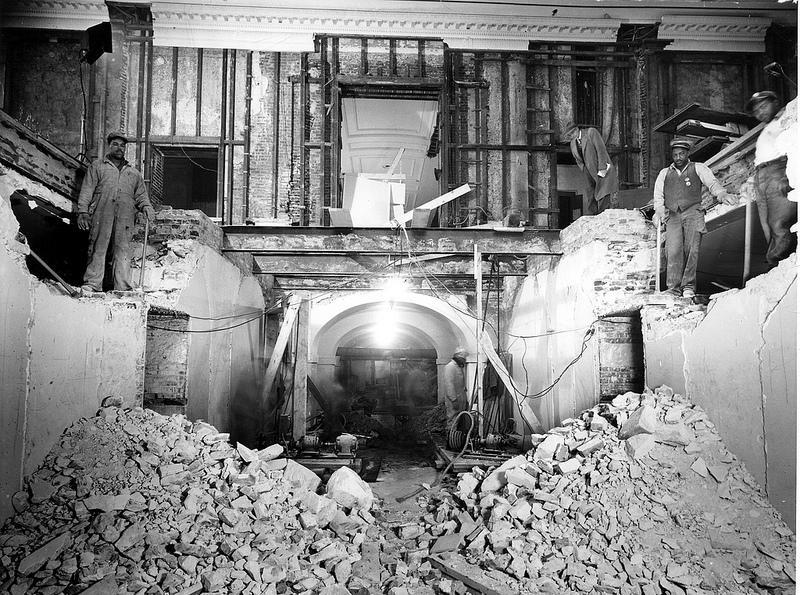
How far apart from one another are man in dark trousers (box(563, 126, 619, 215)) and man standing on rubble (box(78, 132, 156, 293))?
763 centimetres

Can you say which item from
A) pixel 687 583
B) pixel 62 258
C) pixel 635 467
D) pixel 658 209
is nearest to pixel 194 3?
pixel 62 258

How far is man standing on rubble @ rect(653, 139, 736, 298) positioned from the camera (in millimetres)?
6262

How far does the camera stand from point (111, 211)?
20.9 feet

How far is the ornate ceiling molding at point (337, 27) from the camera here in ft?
37.6

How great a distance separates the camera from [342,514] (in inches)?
228

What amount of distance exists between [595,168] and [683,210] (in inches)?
146

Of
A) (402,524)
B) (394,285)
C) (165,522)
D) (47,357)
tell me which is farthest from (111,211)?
(394,285)

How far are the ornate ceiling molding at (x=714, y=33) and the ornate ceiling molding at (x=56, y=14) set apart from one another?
1270cm

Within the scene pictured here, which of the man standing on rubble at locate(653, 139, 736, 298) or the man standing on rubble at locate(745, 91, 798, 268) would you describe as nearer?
the man standing on rubble at locate(745, 91, 798, 268)

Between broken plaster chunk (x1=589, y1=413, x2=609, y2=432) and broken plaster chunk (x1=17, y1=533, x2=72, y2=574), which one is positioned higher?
broken plaster chunk (x1=589, y1=413, x2=609, y2=432)

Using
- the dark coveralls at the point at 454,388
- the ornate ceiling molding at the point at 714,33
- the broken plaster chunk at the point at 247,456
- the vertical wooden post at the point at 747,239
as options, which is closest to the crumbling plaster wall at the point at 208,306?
the broken plaster chunk at the point at 247,456

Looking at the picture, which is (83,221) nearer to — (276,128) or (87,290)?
(87,290)

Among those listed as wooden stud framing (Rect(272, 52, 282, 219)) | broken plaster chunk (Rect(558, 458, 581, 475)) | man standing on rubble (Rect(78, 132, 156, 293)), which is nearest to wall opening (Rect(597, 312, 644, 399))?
broken plaster chunk (Rect(558, 458, 581, 475))

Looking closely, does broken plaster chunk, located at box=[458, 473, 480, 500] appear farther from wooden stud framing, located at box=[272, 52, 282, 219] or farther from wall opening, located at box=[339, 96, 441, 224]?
wall opening, located at box=[339, 96, 441, 224]
